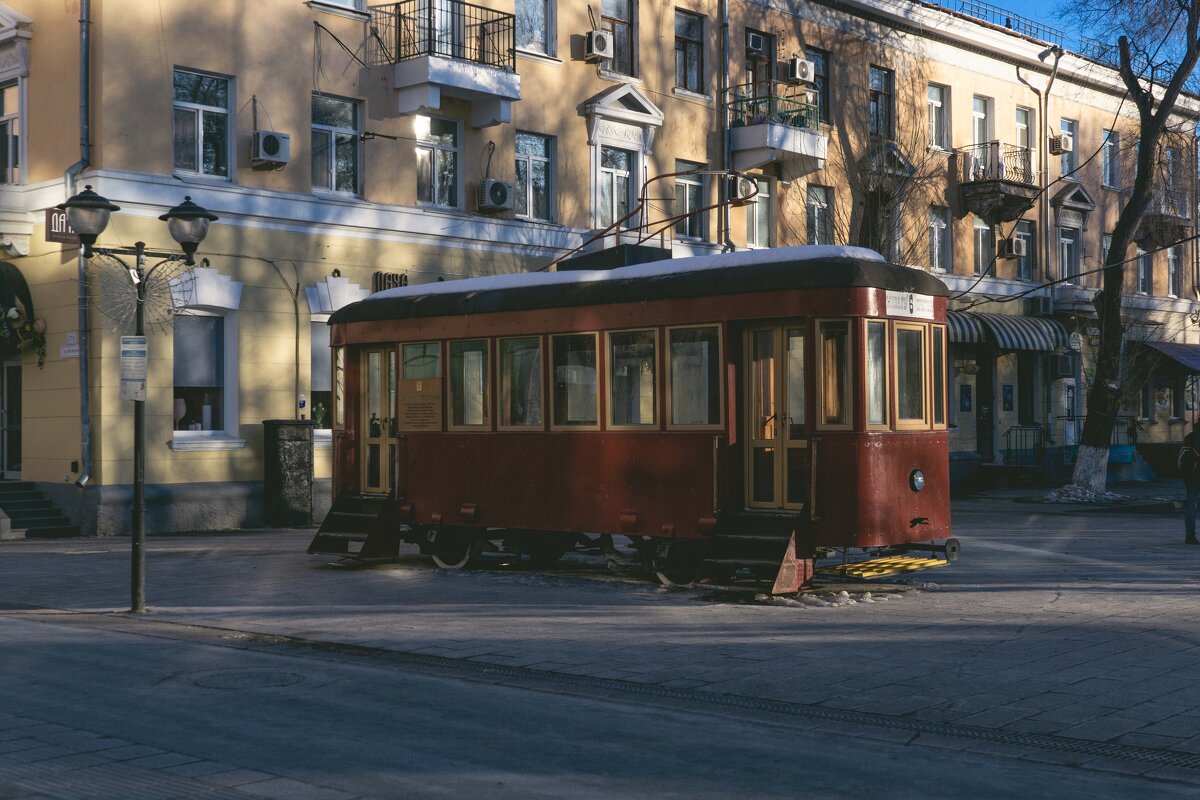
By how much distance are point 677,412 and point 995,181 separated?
80.8 ft

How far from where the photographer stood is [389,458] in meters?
17.7

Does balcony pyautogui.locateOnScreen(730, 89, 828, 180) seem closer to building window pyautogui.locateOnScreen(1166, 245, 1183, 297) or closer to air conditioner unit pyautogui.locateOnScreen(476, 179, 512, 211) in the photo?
air conditioner unit pyautogui.locateOnScreen(476, 179, 512, 211)

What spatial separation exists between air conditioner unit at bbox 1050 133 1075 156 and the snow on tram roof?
26957 millimetres

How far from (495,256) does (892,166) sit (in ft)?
35.9

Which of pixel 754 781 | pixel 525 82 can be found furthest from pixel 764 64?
pixel 754 781

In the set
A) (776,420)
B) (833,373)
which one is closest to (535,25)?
(776,420)

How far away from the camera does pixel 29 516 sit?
2161cm

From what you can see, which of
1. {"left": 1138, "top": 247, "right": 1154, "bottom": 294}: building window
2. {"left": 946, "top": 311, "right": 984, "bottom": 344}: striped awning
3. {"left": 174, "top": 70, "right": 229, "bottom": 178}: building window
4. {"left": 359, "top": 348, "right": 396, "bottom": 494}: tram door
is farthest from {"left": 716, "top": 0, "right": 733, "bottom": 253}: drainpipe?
{"left": 1138, "top": 247, "right": 1154, "bottom": 294}: building window

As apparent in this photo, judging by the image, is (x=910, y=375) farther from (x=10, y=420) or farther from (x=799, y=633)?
(x=10, y=420)

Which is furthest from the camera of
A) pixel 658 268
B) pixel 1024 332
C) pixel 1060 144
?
pixel 1060 144

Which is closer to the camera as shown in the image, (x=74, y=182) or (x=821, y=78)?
(x=74, y=182)

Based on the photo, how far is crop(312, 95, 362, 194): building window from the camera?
24.3m

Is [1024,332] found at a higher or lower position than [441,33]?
lower

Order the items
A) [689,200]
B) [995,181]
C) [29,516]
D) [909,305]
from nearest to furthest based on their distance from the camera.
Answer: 1. [909,305]
2. [29,516]
3. [689,200]
4. [995,181]
